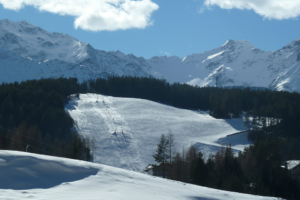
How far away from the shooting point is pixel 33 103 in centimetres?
8050

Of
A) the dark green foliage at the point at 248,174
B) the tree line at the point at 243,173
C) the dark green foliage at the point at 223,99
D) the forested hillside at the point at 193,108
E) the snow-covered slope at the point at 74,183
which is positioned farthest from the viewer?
the dark green foliage at the point at 223,99

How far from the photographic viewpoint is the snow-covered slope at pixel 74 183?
15883 millimetres

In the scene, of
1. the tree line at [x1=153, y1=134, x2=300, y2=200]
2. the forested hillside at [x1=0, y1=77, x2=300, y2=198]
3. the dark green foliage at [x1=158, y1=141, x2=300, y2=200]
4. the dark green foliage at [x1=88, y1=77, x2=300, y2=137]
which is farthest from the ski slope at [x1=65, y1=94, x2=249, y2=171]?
the dark green foliage at [x1=158, y1=141, x2=300, y2=200]

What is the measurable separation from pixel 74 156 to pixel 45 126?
30.0 meters

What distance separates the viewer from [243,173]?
144 feet

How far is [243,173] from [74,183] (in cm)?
3121

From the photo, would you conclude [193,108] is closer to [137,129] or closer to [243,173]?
[137,129]

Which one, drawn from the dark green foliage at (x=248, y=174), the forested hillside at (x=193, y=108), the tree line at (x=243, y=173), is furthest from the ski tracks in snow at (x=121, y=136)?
the dark green foliage at (x=248, y=174)

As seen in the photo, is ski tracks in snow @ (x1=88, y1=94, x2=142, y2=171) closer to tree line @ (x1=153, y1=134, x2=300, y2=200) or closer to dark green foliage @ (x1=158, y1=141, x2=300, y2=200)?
tree line @ (x1=153, y1=134, x2=300, y2=200)

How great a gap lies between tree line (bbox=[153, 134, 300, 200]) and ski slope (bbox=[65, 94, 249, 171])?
1129 centimetres

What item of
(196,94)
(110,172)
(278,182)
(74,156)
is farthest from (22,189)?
(196,94)

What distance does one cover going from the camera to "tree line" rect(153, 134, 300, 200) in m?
37.5

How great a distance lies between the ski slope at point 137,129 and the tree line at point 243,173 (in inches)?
444

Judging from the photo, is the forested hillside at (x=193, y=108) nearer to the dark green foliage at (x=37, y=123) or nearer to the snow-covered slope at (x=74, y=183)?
the dark green foliage at (x=37, y=123)
